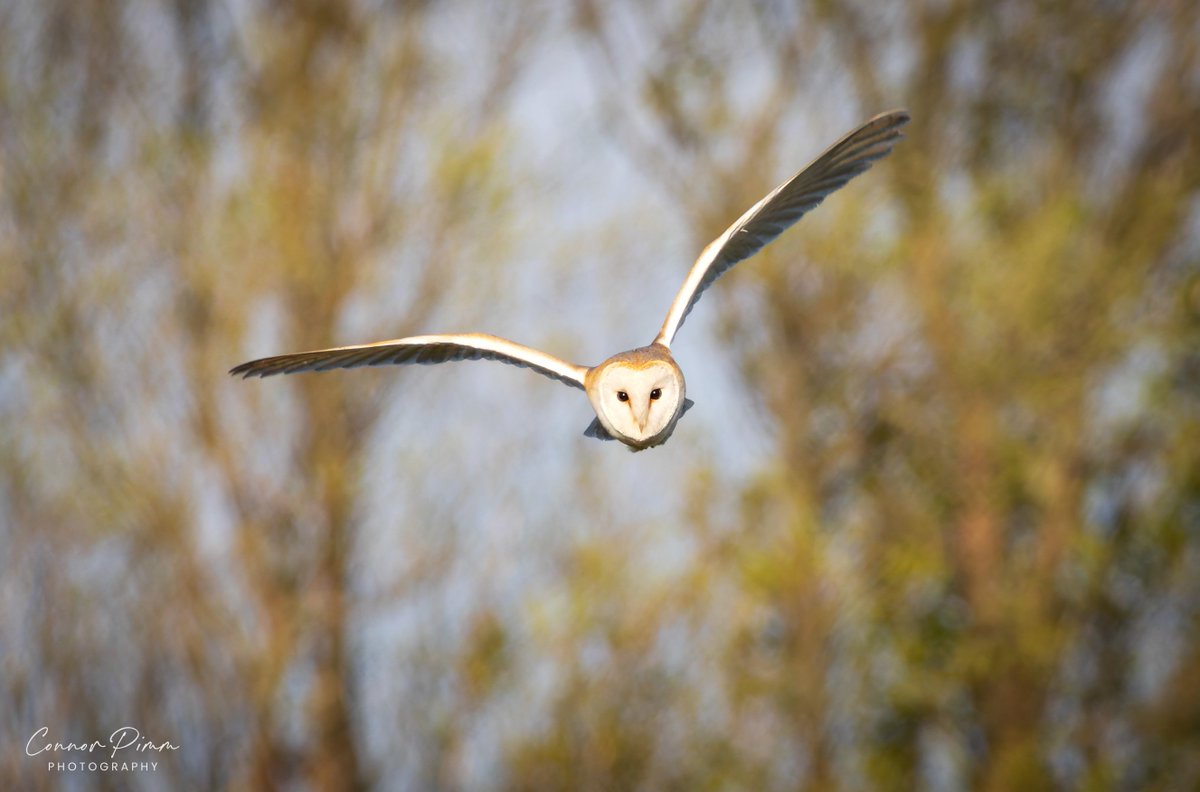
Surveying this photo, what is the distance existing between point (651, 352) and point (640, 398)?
19cm

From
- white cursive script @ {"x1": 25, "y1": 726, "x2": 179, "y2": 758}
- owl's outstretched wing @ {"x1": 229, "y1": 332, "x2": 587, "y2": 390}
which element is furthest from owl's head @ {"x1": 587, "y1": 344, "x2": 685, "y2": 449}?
white cursive script @ {"x1": 25, "y1": 726, "x2": 179, "y2": 758}

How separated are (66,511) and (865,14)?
24.3ft

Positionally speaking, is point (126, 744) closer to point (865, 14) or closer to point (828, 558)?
point (828, 558)

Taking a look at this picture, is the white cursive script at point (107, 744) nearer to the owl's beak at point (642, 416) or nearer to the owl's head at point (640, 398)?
the owl's head at point (640, 398)

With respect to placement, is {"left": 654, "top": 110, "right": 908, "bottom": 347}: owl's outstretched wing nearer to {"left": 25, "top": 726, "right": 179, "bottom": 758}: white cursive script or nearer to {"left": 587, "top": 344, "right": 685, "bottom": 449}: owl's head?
{"left": 587, "top": 344, "right": 685, "bottom": 449}: owl's head

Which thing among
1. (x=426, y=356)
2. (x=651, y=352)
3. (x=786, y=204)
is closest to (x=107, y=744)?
(x=426, y=356)

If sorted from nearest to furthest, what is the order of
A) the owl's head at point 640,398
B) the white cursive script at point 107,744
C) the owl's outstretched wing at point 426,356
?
the owl's head at point 640,398, the owl's outstretched wing at point 426,356, the white cursive script at point 107,744

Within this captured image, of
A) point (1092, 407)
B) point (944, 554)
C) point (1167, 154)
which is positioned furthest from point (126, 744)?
point (1167, 154)

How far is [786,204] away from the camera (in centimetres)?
504

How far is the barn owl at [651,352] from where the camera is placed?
4.06 meters

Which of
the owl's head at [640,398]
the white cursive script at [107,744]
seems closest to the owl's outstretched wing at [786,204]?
the owl's head at [640,398]

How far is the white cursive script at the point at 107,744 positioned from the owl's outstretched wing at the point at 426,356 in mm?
6124

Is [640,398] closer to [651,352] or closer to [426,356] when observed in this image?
[651,352]

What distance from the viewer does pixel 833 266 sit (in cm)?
1275
